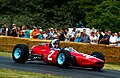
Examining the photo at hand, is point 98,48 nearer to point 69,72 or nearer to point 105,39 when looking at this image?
point 105,39

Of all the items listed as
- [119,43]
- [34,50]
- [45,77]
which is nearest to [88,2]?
[119,43]

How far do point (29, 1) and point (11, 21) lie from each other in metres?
4.16

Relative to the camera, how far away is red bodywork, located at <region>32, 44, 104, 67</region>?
1728cm

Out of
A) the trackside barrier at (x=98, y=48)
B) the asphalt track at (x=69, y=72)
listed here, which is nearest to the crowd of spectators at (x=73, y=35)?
the trackside barrier at (x=98, y=48)

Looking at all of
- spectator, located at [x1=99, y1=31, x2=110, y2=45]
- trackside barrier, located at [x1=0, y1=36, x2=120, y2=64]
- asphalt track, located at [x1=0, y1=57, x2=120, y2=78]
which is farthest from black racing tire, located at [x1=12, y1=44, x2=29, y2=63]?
spectator, located at [x1=99, y1=31, x2=110, y2=45]

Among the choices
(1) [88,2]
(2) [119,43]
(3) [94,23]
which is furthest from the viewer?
(1) [88,2]

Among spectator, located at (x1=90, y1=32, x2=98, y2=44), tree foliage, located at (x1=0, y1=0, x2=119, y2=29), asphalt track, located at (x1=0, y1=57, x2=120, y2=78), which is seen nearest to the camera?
asphalt track, located at (x1=0, y1=57, x2=120, y2=78)

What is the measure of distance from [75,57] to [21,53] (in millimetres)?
2385

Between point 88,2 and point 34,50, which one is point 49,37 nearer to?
point 34,50

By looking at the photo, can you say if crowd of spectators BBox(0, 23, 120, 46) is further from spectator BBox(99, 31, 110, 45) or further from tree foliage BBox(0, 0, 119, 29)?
tree foliage BBox(0, 0, 119, 29)

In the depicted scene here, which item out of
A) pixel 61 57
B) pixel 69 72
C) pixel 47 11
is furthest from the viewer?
pixel 47 11

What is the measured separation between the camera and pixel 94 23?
116ft

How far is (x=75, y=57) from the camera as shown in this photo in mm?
17609

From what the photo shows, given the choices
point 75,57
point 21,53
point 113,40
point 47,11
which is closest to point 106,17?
point 47,11
